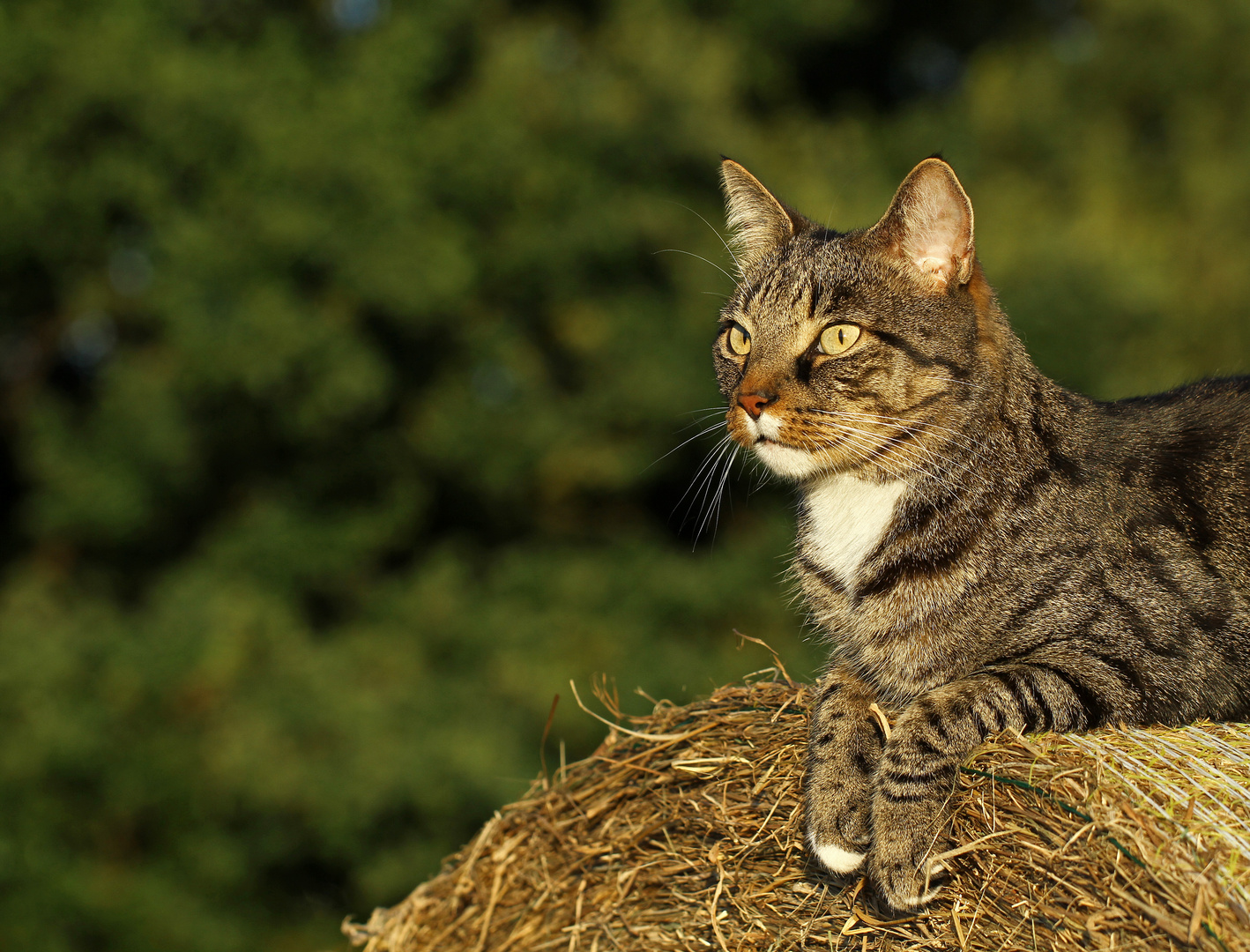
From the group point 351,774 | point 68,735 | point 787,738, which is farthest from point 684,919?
point 68,735

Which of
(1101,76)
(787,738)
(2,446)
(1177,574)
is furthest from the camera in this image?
(1101,76)

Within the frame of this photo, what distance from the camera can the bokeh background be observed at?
6.73m

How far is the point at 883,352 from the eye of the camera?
2582 mm

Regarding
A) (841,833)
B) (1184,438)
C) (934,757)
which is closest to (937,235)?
(1184,438)

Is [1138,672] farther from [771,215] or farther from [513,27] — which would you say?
[513,27]

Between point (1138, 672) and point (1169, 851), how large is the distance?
0.51 meters

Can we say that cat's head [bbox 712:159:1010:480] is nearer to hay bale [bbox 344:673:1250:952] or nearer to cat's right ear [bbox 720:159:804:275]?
cat's right ear [bbox 720:159:804:275]

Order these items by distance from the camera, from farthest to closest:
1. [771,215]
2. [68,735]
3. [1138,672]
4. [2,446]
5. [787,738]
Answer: [2,446] → [68,735] → [771,215] → [787,738] → [1138,672]

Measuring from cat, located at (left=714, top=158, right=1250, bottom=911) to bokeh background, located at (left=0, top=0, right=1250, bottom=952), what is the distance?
11.3 ft

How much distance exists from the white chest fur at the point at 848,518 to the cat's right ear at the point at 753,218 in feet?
2.56

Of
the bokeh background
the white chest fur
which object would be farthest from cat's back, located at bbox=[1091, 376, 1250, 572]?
the bokeh background

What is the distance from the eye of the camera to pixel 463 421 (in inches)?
298

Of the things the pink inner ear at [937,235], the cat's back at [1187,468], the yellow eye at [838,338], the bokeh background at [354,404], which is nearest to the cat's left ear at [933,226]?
the pink inner ear at [937,235]

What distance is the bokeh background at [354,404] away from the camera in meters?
6.73
